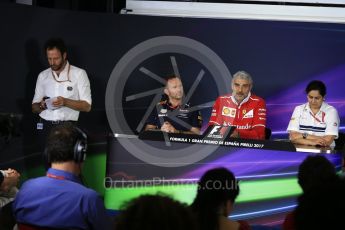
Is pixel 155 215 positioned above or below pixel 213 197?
above

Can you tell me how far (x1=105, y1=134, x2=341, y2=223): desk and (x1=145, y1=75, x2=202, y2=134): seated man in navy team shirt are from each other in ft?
2.37

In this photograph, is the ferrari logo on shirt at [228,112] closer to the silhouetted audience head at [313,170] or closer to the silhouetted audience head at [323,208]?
the silhouetted audience head at [313,170]

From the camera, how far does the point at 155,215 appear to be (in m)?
1.70

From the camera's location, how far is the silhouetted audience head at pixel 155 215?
5.51 ft

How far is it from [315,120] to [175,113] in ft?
4.55

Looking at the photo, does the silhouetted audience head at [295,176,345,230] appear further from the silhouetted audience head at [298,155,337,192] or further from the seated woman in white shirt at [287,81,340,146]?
the seated woman in white shirt at [287,81,340,146]

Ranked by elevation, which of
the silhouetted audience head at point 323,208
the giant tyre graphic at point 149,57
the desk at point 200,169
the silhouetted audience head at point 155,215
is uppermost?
the giant tyre graphic at point 149,57

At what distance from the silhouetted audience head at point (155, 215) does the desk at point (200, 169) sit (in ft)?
11.3

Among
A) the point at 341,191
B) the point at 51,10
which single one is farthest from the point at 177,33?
the point at 341,191

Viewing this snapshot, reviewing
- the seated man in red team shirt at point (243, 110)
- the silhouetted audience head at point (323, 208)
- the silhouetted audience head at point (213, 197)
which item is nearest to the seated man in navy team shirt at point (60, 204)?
the silhouetted audience head at point (213, 197)

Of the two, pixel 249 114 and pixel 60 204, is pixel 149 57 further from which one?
pixel 60 204

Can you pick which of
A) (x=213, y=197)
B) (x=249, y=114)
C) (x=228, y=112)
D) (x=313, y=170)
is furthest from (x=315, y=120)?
(x=213, y=197)

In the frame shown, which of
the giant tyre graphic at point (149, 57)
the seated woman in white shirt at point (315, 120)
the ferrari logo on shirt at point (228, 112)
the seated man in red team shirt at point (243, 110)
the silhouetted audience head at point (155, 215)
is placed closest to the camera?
the silhouetted audience head at point (155, 215)

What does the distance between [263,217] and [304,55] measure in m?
2.60
